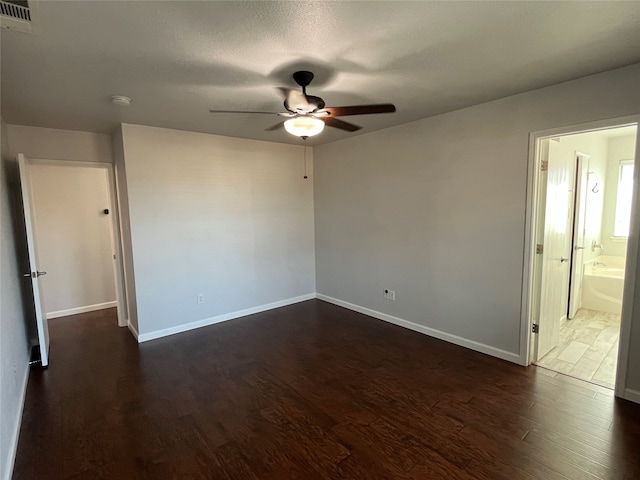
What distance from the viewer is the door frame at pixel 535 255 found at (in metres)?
2.41

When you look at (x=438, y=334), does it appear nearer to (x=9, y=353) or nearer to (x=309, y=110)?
(x=309, y=110)

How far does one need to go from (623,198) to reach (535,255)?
3452 mm

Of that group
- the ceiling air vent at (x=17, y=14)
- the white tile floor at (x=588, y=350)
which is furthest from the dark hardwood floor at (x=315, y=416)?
the ceiling air vent at (x=17, y=14)

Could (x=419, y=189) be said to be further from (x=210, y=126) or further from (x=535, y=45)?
(x=210, y=126)

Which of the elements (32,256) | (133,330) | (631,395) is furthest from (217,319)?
(631,395)

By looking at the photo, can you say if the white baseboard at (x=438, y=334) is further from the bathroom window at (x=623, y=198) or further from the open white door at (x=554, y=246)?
the bathroom window at (x=623, y=198)

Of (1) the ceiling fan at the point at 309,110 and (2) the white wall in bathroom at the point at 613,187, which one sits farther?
(2) the white wall in bathroom at the point at 613,187

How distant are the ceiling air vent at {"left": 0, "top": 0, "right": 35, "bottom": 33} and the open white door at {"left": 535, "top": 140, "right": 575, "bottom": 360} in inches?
150

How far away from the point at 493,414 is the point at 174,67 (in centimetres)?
340

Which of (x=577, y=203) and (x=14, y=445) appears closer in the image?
(x=14, y=445)

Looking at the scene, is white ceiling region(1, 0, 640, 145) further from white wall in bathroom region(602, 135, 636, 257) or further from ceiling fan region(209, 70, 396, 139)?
white wall in bathroom region(602, 135, 636, 257)

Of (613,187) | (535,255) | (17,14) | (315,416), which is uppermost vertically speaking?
(17,14)

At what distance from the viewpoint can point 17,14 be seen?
1562mm

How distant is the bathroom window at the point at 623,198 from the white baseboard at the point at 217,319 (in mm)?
5041
